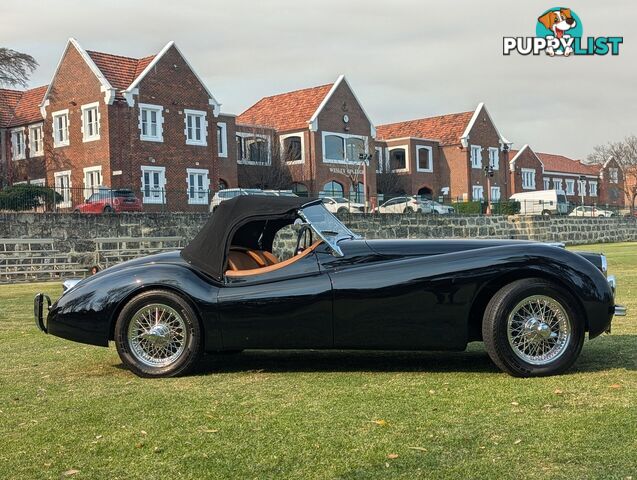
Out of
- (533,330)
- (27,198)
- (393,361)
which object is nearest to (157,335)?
(393,361)

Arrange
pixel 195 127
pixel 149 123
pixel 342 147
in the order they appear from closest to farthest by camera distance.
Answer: pixel 149 123, pixel 195 127, pixel 342 147

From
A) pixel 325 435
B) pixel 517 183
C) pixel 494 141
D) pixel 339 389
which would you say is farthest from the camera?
pixel 517 183

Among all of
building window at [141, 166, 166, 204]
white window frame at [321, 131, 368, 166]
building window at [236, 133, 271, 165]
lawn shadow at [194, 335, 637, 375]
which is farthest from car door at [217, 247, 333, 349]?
white window frame at [321, 131, 368, 166]

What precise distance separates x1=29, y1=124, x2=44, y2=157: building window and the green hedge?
2036 centimetres

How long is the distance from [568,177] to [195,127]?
57214 millimetres

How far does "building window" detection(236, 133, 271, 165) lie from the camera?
53.9m

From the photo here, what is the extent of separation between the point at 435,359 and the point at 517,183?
2935 inches

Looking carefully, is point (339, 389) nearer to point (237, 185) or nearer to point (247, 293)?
point (247, 293)

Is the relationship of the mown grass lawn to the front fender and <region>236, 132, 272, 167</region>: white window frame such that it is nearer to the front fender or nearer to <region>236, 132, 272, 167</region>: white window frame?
the front fender

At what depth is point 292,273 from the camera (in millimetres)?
6184

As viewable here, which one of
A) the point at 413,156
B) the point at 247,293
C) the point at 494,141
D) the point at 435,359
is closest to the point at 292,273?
the point at 247,293

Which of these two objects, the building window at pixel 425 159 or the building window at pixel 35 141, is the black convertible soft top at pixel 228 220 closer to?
the building window at pixel 35 141

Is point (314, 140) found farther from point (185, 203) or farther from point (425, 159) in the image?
point (185, 203)

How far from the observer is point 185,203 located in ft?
118
